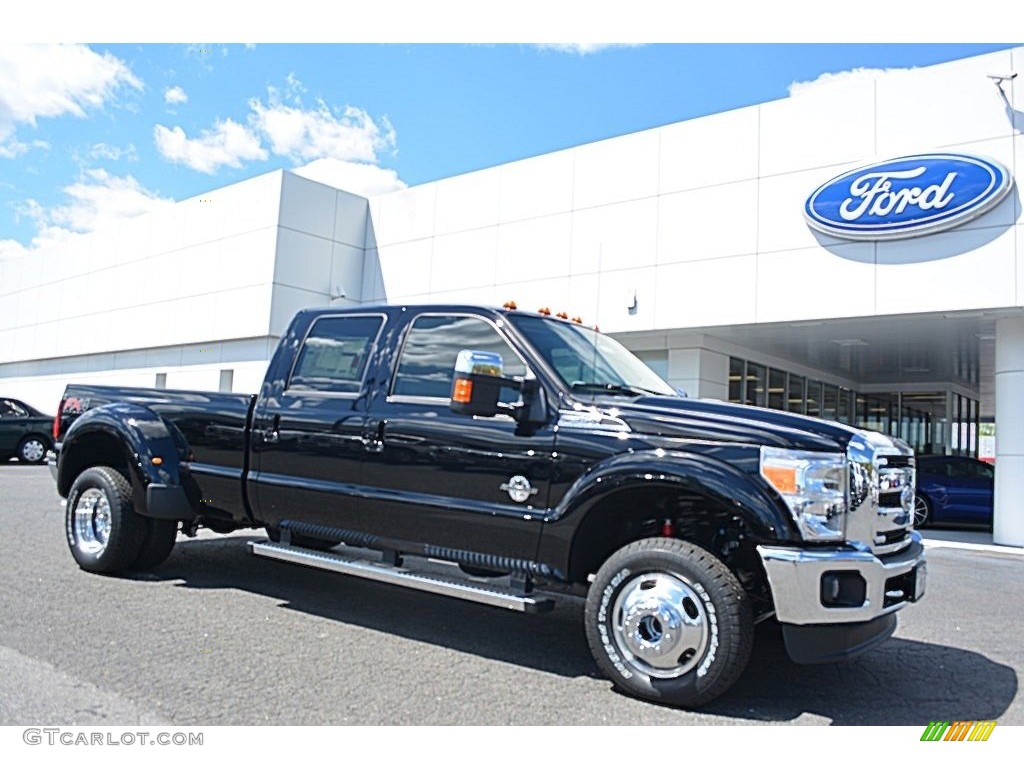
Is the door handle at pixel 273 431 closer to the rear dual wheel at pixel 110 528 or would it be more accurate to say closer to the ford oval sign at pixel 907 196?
the rear dual wheel at pixel 110 528

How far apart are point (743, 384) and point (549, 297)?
4137 mm

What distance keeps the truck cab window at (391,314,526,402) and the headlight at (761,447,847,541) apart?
1.64m

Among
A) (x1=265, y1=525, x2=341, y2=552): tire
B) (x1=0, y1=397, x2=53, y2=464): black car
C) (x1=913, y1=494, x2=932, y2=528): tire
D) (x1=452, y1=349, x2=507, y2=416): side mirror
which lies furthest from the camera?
(x1=0, y1=397, x2=53, y2=464): black car

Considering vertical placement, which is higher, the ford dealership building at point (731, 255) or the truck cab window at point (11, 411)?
the ford dealership building at point (731, 255)

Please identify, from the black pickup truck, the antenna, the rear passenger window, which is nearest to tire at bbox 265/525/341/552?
the black pickup truck

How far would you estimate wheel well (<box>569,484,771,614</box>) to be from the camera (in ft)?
14.3

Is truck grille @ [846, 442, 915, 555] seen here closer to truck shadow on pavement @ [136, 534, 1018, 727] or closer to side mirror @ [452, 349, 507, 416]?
truck shadow on pavement @ [136, 534, 1018, 727]

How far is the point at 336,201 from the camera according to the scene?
19281 millimetres

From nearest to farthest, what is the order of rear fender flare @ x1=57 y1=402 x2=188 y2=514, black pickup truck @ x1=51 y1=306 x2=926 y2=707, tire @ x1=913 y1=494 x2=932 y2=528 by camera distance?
black pickup truck @ x1=51 y1=306 x2=926 y2=707
rear fender flare @ x1=57 y1=402 x2=188 y2=514
tire @ x1=913 y1=494 x2=932 y2=528

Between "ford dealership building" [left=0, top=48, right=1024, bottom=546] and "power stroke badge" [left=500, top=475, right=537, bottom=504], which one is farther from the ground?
"ford dealership building" [left=0, top=48, right=1024, bottom=546]

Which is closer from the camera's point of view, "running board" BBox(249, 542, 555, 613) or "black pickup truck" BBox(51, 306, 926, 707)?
"black pickup truck" BBox(51, 306, 926, 707)

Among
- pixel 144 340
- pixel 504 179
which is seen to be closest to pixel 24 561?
pixel 504 179

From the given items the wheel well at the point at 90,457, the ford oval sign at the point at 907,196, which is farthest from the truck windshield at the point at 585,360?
the ford oval sign at the point at 907,196

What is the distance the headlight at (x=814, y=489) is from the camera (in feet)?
12.8
